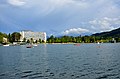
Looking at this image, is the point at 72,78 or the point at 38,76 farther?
the point at 38,76

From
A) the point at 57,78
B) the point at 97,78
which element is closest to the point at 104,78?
the point at 97,78

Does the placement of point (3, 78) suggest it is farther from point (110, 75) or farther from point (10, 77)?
point (110, 75)

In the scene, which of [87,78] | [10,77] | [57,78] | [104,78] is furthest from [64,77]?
[10,77]

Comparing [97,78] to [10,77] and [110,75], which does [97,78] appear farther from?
[10,77]

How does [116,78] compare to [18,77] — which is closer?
[116,78]

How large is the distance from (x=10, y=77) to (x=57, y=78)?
9465mm

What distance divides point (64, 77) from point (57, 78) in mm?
1475

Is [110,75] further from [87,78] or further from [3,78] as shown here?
[3,78]

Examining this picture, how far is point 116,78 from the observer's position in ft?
142

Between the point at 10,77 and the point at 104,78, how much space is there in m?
18.2

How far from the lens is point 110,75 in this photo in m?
46.7

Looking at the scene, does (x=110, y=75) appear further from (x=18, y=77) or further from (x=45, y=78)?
(x=18, y=77)

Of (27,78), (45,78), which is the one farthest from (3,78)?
(45,78)

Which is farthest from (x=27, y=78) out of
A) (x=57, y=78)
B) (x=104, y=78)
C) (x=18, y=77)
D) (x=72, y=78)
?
(x=104, y=78)
